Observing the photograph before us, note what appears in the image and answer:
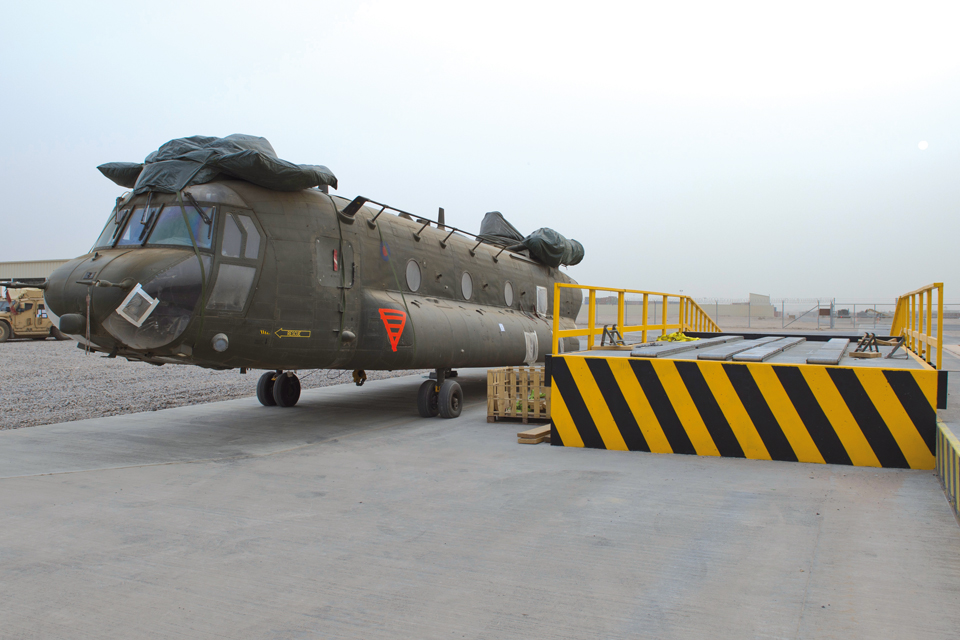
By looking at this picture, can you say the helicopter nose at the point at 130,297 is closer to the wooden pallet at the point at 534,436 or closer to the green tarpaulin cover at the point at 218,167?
the green tarpaulin cover at the point at 218,167

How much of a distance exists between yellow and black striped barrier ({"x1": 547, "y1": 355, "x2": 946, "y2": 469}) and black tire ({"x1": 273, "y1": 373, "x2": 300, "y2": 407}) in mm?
5620

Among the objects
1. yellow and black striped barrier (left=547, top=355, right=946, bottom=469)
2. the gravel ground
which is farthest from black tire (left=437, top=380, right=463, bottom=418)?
the gravel ground

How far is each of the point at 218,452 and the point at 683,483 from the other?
5289 millimetres

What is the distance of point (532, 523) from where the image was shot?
4801 mm

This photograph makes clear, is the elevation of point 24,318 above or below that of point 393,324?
below

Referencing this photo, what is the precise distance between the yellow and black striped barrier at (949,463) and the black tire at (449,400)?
638 cm

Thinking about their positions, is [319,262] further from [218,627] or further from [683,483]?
[218,627]

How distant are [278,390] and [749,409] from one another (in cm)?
785

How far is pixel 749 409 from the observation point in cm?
683

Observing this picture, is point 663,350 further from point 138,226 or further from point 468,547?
point 138,226

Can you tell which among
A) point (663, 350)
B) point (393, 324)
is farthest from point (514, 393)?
point (663, 350)

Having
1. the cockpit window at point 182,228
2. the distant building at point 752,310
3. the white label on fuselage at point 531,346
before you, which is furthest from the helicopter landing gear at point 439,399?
the distant building at point 752,310

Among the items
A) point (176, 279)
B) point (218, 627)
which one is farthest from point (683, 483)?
point (176, 279)

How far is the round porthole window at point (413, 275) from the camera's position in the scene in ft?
34.9
